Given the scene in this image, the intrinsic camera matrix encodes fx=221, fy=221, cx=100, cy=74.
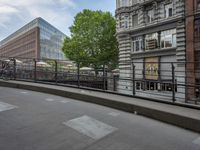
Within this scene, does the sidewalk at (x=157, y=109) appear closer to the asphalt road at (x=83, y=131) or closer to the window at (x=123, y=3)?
the asphalt road at (x=83, y=131)

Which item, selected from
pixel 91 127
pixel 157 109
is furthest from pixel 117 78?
pixel 91 127

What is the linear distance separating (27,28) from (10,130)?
95.1m

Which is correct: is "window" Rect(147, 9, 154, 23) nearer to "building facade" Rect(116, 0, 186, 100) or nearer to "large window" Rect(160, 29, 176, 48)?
"building facade" Rect(116, 0, 186, 100)

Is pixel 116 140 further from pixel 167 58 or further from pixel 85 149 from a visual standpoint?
pixel 167 58

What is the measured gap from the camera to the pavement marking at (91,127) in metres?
4.17

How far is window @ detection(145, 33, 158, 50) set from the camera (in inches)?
952

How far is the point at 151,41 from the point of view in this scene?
80.9 feet

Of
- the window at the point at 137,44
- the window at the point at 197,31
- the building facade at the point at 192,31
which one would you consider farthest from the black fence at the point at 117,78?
the window at the point at 137,44

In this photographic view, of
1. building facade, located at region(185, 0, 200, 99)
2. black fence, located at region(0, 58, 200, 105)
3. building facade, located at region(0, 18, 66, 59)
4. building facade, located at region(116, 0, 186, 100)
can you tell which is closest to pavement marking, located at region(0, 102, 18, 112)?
black fence, located at region(0, 58, 200, 105)

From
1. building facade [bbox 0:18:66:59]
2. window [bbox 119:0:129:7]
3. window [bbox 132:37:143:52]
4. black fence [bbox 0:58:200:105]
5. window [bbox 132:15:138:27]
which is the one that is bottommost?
black fence [bbox 0:58:200:105]

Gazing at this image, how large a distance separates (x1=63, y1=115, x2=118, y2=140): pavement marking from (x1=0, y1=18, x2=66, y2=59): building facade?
3133 inches

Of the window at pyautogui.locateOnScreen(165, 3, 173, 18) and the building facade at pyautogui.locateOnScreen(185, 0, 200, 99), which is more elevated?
the window at pyautogui.locateOnScreen(165, 3, 173, 18)

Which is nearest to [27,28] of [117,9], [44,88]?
[117,9]

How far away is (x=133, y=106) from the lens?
5.66 m
